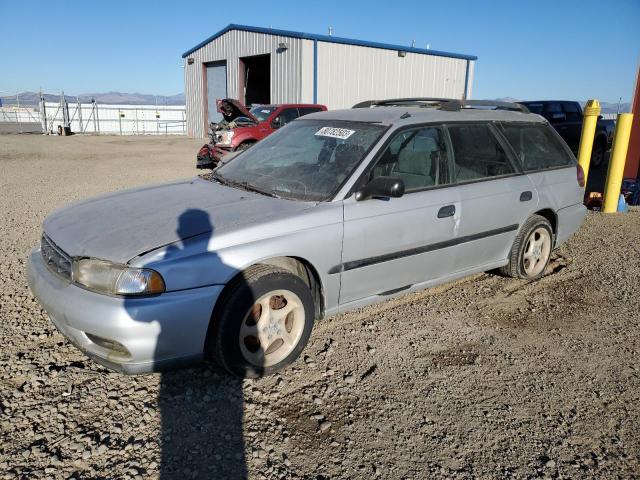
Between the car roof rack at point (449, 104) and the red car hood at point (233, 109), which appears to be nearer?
the car roof rack at point (449, 104)

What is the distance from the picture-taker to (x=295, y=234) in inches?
119

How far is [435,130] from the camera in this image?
13.0ft

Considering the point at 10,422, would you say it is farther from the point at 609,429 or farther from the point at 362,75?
the point at 362,75

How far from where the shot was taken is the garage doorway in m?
22.4

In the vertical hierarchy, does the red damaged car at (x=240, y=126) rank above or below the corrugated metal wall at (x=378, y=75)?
below

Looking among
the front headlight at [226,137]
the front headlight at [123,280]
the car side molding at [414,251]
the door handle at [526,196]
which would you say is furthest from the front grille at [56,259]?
the front headlight at [226,137]

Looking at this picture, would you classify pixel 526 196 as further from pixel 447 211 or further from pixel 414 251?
pixel 414 251

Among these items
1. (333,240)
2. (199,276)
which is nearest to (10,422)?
(199,276)

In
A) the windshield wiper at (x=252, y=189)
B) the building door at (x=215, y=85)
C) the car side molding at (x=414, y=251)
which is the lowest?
the car side molding at (x=414, y=251)

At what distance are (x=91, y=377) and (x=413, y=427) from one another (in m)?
1.94

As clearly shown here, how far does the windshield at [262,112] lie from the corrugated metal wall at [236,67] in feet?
19.0

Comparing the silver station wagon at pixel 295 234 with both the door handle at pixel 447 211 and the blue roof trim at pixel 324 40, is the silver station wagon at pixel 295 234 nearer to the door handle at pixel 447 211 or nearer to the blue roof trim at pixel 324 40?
the door handle at pixel 447 211

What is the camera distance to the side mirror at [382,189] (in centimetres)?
322

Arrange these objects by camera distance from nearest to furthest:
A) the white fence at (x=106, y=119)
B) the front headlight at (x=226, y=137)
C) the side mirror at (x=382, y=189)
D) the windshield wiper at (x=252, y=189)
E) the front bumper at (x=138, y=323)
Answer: the front bumper at (x=138, y=323) → the side mirror at (x=382, y=189) → the windshield wiper at (x=252, y=189) → the front headlight at (x=226, y=137) → the white fence at (x=106, y=119)
